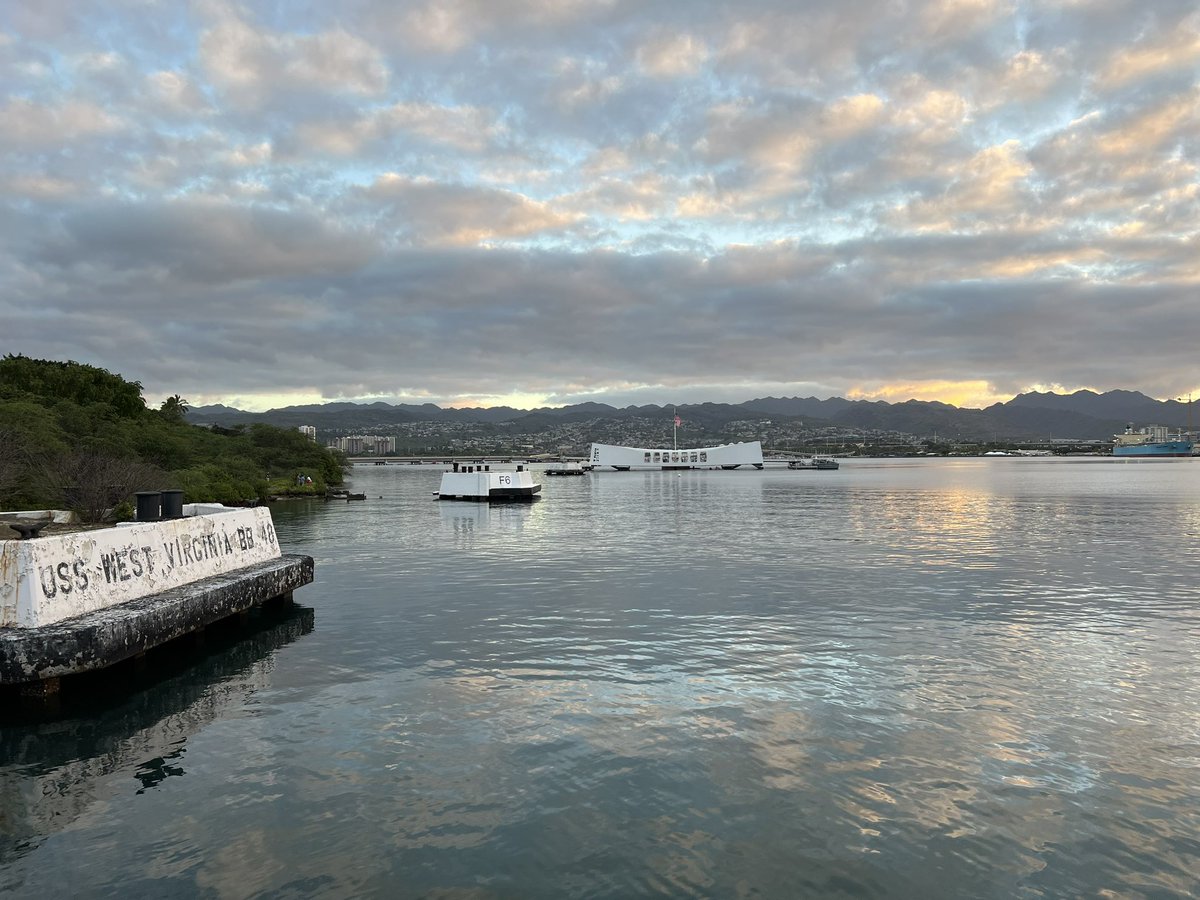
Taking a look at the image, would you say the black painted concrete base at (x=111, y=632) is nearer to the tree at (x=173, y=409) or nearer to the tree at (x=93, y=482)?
the tree at (x=93, y=482)

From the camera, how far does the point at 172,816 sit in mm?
9516

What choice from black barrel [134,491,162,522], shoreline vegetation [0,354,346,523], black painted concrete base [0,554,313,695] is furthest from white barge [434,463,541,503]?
black barrel [134,491,162,522]

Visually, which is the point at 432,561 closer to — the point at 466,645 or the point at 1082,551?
the point at 466,645

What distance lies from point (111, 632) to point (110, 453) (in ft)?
185

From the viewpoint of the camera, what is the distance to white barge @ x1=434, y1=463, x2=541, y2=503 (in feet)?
288

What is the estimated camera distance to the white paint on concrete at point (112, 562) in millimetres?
13812

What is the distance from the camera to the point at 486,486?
89.2 m

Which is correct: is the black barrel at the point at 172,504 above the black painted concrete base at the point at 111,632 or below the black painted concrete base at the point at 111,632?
above

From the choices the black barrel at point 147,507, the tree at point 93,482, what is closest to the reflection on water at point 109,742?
the black barrel at point 147,507

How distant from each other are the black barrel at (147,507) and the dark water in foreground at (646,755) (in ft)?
12.5

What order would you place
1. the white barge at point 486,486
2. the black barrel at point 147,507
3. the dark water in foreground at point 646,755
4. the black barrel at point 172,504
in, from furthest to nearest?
the white barge at point 486,486 → the black barrel at point 172,504 → the black barrel at point 147,507 → the dark water in foreground at point 646,755

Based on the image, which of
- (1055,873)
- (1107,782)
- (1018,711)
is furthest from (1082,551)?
(1055,873)

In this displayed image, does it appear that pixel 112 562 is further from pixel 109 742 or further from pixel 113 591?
pixel 109 742

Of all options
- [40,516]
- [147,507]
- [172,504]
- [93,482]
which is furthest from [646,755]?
[93,482]
